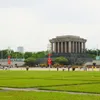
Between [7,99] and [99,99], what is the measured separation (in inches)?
242

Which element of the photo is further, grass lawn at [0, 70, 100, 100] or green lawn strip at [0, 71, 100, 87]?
green lawn strip at [0, 71, 100, 87]

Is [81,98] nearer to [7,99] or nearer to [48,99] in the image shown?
[48,99]

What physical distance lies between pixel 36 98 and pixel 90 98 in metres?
3.68

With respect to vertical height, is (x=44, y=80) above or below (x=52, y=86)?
above

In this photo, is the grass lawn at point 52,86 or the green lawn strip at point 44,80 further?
the green lawn strip at point 44,80

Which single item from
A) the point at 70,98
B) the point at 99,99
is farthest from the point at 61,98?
the point at 99,99

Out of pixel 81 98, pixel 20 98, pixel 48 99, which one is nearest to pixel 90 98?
pixel 81 98

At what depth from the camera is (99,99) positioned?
75.0 feet

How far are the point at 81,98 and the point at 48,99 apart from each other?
2.27 meters

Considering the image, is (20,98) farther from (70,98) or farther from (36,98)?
(70,98)

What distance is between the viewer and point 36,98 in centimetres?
2380

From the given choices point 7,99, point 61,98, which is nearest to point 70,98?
point 61,98

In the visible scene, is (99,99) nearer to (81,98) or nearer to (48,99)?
(81,98)

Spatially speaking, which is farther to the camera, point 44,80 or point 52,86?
point 44,80
